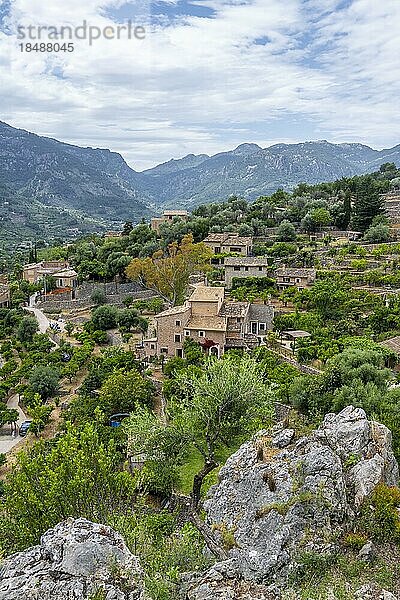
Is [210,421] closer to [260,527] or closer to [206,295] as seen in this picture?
[260,527]

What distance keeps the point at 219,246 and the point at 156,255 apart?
783 cm

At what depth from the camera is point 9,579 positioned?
8500mm

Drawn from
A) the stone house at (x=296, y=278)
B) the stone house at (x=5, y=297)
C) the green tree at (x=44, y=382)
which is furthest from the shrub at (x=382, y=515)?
the stone house at (x=5, y=297)

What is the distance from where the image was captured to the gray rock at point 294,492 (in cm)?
1121

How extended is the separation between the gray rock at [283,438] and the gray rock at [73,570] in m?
6.47

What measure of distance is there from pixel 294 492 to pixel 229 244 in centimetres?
4887

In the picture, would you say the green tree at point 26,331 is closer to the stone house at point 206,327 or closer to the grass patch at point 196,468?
the stone house at point 206,327

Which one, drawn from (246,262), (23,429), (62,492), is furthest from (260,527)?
(246,262)

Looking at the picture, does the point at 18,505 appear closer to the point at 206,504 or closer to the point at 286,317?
the point at 206,504

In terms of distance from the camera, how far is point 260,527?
12.0 m

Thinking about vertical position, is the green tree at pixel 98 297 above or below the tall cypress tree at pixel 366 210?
below

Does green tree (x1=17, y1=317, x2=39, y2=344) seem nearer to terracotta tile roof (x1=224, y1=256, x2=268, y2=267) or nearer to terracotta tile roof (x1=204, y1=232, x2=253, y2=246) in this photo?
terracotta tile roof (x1=224, y1=256, x2=268, y2=267)

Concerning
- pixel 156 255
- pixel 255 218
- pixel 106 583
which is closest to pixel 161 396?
pixel 106 583

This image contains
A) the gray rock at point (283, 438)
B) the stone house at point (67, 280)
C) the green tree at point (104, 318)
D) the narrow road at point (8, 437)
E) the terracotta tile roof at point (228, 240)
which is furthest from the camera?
the terracotta tile roof at point (228, 240)
